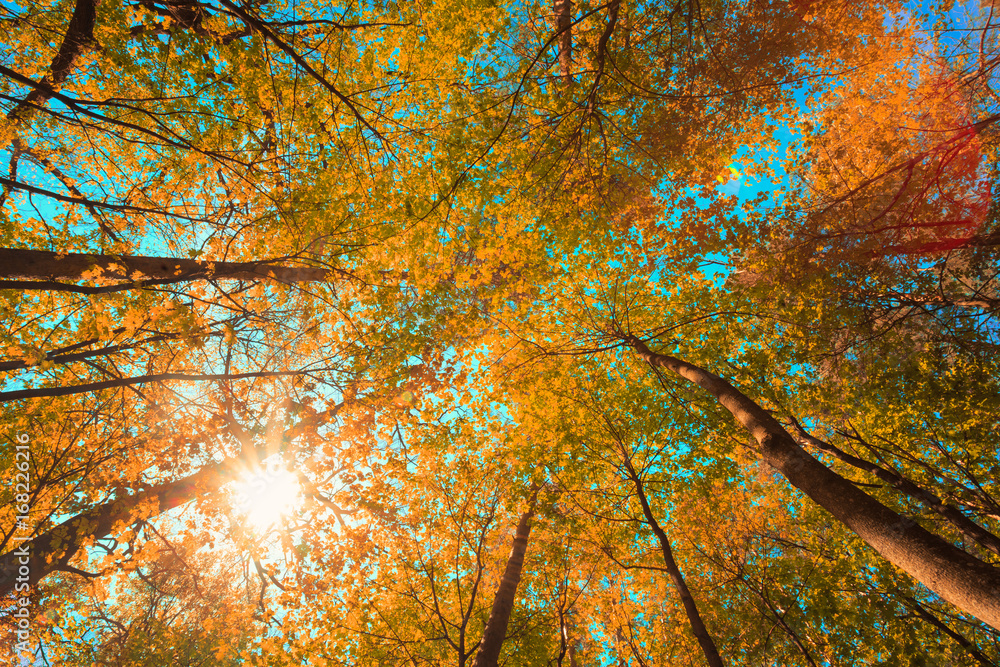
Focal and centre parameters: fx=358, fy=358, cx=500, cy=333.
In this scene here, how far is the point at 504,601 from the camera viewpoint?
6.92m

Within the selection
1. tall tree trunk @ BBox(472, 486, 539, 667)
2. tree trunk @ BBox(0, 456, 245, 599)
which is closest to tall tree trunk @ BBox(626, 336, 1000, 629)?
tall tree trunk @ BBox(472, 486, 539, 667)

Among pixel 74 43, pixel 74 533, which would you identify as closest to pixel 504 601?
pixel 74 533

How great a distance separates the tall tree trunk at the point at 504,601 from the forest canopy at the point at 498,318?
0.06 m

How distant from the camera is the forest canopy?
567cm

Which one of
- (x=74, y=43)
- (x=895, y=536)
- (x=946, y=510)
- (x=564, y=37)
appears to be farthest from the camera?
(x=564, y=37)

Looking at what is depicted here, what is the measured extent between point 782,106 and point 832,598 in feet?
35.8

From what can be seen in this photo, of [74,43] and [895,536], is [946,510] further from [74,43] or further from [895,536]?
[74,43]

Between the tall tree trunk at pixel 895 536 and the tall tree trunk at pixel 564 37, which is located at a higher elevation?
the tall tree trunk at pixel 564 37

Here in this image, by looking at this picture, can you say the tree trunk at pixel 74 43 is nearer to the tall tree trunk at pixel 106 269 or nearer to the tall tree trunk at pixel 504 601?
the tall tree trunk at pixel 106 269

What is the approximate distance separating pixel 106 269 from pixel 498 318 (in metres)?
6.39

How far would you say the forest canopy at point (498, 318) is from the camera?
5.67m

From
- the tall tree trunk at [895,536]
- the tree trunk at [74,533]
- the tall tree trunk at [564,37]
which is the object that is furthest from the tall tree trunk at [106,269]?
the tall tree trunk at [564,37]

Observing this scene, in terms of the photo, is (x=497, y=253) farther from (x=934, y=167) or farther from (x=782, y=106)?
(x=934, y=167)

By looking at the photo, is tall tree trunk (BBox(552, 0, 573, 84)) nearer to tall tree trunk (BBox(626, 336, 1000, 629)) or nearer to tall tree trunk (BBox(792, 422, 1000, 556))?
tall tree trunk (BBox(626, 336, 1000, 629))
